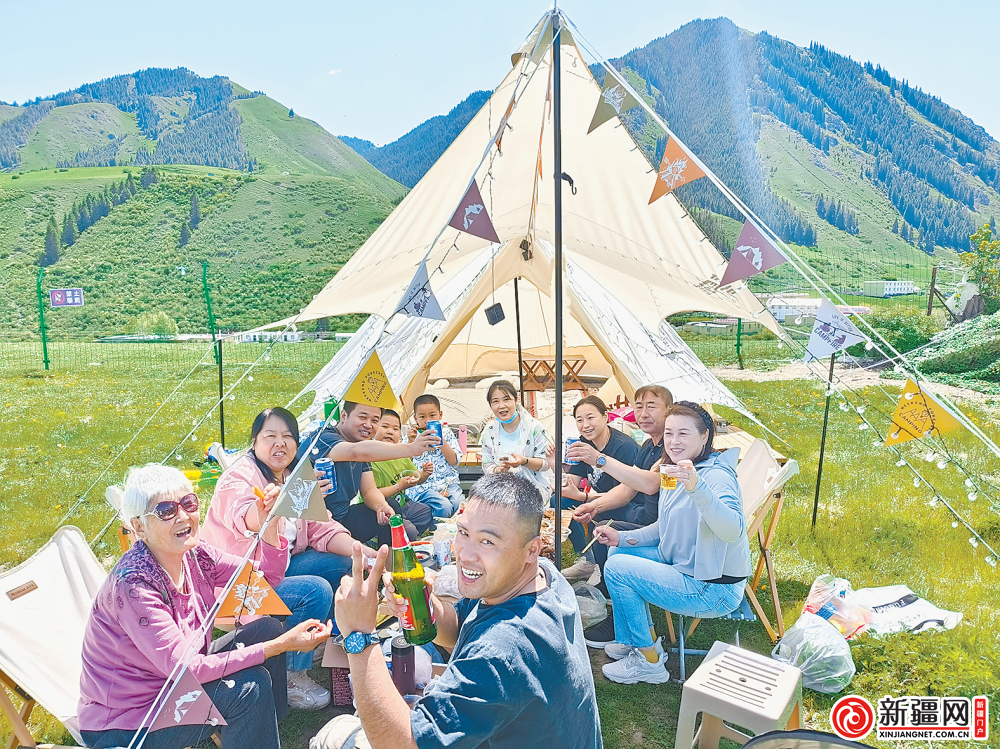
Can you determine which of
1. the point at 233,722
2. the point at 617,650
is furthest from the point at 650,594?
the point at 233,722

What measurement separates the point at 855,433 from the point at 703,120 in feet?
417

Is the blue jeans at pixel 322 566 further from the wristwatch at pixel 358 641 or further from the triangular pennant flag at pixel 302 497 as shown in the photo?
the wristwatch at pixel 358 641

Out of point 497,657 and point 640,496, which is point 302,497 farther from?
point 640,496

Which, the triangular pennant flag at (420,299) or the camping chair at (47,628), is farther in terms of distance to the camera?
the triangular pennant flag at (420,299)

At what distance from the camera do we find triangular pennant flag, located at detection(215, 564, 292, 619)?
2.14 metres

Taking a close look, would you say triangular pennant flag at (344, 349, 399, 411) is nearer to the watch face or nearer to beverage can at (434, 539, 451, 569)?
beverage can at (434, 539, 451, 569)

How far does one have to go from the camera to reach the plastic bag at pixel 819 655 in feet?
9.59

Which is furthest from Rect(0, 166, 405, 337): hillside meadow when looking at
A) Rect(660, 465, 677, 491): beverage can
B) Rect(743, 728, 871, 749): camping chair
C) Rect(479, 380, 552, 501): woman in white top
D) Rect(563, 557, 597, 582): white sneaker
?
Rect(743, 728, 871, 749): camping chair

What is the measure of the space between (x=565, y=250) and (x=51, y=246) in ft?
242

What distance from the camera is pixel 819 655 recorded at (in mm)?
2971

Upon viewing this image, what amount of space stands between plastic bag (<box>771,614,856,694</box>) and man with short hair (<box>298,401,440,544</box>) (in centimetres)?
201

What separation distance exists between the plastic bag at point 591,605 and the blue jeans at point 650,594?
47 centimetres

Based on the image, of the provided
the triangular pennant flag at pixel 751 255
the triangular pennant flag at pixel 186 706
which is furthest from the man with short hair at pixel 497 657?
the triangular pennant flag at pixel 751 255

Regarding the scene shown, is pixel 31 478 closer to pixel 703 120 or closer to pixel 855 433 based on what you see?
pixel 855 433
